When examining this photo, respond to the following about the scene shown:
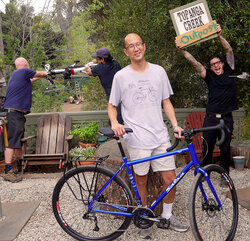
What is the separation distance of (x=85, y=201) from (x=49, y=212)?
1.22m

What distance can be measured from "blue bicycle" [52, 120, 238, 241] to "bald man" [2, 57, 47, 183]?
257cm

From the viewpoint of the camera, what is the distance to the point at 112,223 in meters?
3.44

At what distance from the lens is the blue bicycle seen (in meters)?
2.69

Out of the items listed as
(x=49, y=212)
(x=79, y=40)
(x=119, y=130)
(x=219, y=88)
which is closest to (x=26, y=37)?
(x=49, y=212)

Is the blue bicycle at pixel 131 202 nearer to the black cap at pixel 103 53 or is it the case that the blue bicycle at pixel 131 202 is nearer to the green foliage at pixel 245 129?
the black cap at pixel 103 53

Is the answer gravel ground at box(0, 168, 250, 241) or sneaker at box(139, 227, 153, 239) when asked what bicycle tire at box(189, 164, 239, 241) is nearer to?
gravel ground at box(0, 168, 250, 241)

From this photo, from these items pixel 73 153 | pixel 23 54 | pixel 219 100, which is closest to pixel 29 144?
pixel 73 153

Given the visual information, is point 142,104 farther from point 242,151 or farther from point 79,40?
point 79,40

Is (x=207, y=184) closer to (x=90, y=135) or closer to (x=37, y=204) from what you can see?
(x=37, y=204)

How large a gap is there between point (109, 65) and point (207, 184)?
262cm

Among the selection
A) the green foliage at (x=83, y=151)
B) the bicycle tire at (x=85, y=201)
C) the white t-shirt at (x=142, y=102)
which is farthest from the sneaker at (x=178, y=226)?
the green foliage at (x=83, y=151)

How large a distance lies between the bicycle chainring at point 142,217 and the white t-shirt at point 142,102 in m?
0.60

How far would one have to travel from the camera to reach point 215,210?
110 inches

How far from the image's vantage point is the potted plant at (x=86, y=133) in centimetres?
595
